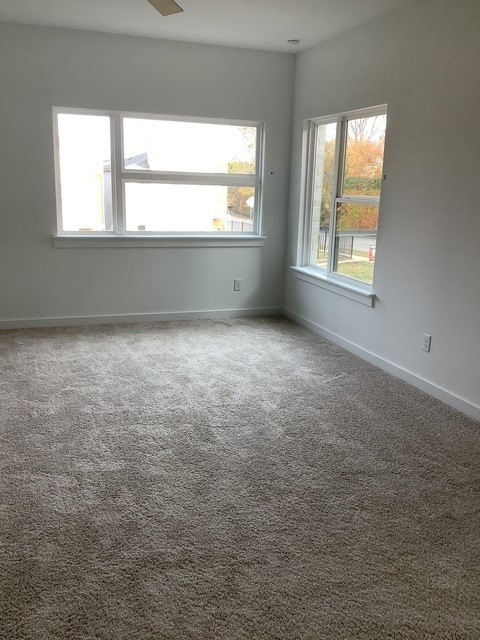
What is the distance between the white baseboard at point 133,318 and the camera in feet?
16.9

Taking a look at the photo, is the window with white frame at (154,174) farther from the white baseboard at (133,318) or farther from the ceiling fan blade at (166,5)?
the ceiling fan blade at (166,5)

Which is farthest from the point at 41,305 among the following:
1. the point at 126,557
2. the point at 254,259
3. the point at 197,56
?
the point at 126,557

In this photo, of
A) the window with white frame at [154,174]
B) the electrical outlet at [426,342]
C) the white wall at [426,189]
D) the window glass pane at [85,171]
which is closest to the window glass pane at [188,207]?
the window with white frame at [154,174]

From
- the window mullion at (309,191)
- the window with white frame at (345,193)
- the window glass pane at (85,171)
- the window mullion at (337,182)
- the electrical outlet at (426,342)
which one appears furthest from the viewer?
the window mullion at (309,191)

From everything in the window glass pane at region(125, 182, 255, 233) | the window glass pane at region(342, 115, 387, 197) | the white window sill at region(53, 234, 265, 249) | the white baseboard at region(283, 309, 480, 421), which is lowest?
the white baseboard at region(283, 309, 480, 421)

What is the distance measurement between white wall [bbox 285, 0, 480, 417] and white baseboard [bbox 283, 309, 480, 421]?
1 cm

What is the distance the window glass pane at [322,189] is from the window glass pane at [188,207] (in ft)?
2.27

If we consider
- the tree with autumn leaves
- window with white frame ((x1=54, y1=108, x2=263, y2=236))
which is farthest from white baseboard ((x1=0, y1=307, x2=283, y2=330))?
the tree with autumn leaves

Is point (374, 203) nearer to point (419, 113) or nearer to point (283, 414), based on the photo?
point (419, 113)

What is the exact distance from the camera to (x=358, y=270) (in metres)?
4.68

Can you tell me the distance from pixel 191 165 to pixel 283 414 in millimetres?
2934

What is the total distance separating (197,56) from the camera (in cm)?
507

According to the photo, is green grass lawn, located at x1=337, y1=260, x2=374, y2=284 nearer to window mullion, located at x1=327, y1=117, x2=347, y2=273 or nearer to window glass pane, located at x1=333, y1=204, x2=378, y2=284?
window glass pane, located at x1=333, y1=204, x2=378, y2=284

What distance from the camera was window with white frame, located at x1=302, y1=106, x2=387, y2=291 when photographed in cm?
437
